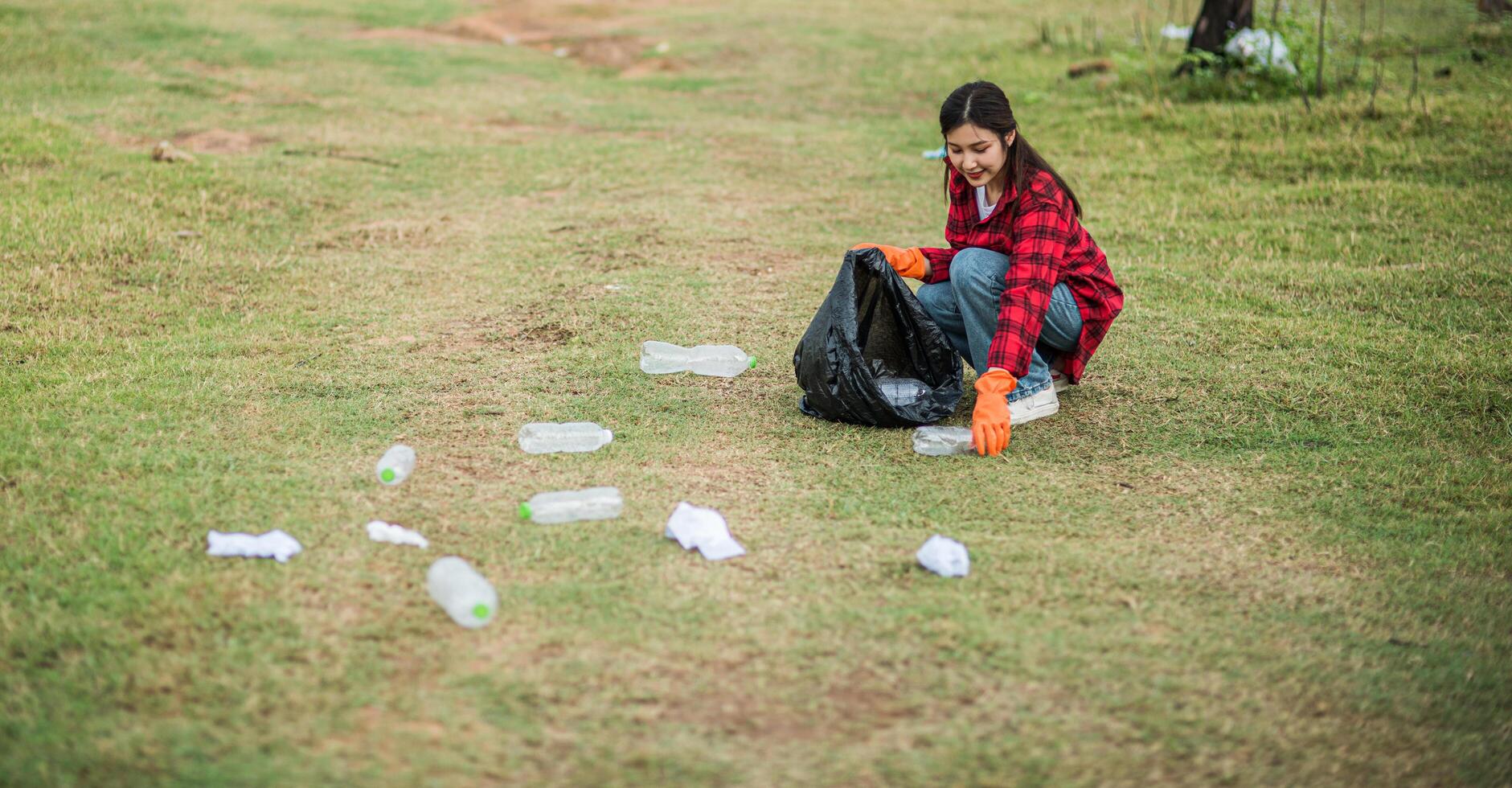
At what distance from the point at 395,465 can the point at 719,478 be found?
99 centimetres

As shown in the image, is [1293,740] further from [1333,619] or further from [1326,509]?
[1326,509]

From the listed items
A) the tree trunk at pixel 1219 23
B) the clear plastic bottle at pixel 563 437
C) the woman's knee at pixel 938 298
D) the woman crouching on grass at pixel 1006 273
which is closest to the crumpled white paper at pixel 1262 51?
the tree trunk at pixel 1219 23

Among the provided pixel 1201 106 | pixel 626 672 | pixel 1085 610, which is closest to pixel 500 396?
pixel 626 672

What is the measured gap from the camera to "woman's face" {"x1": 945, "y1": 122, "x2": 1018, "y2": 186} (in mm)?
3762

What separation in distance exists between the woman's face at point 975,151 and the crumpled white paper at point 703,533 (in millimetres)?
1427

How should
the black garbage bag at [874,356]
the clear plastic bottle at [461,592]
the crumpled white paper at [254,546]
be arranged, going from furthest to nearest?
the black garbage bag at [874,356]
the crumpled white paper at [254,546]
the clear plastic bottle at [461,592]

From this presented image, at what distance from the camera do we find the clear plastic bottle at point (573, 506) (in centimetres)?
339

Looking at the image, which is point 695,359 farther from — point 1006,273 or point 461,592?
point 461,592

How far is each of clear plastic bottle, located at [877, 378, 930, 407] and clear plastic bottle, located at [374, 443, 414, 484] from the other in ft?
5.22

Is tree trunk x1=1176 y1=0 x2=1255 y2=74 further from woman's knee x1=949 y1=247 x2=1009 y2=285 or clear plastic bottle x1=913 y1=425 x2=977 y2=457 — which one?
clear plastic bottle x1=913 y1=425 x2=977 y2=457

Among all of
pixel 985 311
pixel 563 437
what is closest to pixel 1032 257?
pixel 985 311

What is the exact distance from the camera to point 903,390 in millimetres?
4188

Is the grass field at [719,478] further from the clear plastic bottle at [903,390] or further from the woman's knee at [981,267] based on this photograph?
the woman's knee at [981,267]

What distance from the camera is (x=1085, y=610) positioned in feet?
9.78
